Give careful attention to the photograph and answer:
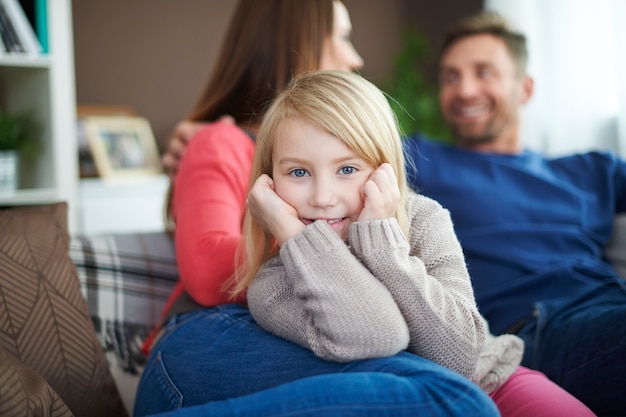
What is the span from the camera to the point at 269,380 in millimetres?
1030

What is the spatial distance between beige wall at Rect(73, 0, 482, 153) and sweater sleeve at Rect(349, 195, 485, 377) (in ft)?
8.66

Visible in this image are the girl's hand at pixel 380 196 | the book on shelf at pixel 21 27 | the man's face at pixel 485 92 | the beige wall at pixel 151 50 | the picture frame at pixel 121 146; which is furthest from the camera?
the beige wall at pixel 151 50

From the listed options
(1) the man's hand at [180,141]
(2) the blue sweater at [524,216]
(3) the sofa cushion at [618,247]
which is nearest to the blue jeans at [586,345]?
(2) the blue sweater at [524,216]

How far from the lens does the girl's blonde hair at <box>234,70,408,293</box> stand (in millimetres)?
1062

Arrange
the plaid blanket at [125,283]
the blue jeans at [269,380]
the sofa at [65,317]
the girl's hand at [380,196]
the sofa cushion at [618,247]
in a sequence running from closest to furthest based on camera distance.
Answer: the blue jeans at [269,380], the girl's hand at [380,196], the sofa at [65,317], the plaid blanket at [125,283], the sofa cushion at [618,247]

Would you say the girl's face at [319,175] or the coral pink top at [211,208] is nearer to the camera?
the girl's face at [319,175]

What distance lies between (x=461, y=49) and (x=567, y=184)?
0.55m

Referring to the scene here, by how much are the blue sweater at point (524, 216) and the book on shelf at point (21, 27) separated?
1.44 m

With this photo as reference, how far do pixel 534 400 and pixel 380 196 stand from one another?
417 millimetres

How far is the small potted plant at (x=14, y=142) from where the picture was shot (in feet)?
8.11

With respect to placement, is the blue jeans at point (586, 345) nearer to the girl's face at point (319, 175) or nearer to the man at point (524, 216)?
the man at point (524, 216)

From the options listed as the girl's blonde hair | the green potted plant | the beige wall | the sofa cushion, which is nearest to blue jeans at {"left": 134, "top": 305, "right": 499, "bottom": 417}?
the girl's blonde hair

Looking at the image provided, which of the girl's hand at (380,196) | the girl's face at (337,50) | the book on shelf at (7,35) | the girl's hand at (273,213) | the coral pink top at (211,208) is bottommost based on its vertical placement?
the coral pink top at (211,208)

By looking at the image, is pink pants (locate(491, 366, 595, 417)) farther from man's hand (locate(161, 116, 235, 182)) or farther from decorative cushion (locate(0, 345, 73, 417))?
man's hand (locate(161, 116, 235, 182))
